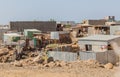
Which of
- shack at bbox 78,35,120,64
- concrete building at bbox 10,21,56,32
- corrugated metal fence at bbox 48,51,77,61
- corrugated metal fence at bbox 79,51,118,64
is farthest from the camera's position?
concrete building at bbox 10,21,56,32

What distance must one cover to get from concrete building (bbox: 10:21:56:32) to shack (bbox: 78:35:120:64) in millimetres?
22561

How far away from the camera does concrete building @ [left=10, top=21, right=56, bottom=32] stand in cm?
5041

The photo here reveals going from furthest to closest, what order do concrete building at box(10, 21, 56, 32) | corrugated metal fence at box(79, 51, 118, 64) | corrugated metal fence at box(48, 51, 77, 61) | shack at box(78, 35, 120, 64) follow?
concrete building at box(10, 21, 56, 32)
corrugated metal fence at box(48, 51, 77, 61)
shack at box(78, 35, 120, 64)
corrugated metal fence at box(79, 51, 118, 64)

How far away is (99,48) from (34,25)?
2631 centimetres

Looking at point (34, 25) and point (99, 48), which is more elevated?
point (34, 25)

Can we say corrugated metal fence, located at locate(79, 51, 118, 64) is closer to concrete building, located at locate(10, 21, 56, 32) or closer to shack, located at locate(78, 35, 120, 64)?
shack, located at locate(78, 35, 120, 64)

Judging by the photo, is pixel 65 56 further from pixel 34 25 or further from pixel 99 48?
pixel 34 25

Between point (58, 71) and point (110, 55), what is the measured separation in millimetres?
5993

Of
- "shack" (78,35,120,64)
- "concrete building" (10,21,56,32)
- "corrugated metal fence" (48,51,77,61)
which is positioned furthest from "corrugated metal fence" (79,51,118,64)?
"concrete building" (10,21,56,32)

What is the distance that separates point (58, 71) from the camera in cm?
1541

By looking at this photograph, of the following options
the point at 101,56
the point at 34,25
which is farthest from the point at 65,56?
the point at 34,25

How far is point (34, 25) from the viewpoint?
51.6 meters

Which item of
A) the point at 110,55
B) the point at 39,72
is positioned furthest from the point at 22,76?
the point at 110,55

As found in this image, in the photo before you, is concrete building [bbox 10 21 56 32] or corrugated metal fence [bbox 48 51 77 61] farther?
concrete building [bbox 10 21 56 32]
